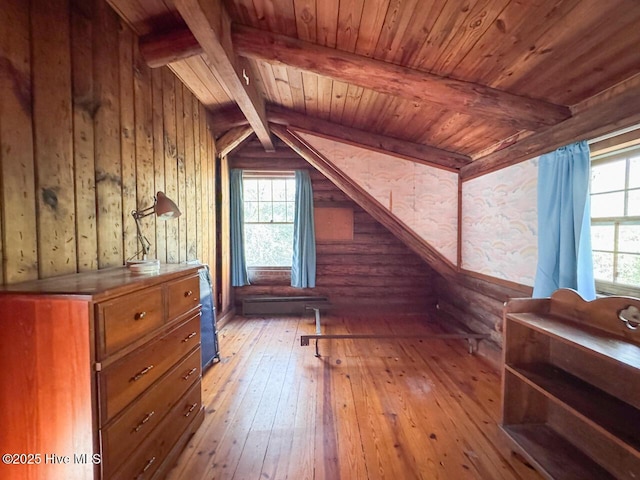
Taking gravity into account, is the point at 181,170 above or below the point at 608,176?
above

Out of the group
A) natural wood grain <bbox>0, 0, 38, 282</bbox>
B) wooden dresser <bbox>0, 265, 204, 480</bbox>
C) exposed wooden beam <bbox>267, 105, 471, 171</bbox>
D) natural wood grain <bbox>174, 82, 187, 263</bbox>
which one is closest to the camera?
wooden dresser <bbox>0, 265, 204, 480</bbox>

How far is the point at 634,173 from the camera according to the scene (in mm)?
1471

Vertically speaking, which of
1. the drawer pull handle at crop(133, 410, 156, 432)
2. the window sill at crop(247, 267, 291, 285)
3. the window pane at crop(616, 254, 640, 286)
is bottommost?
the drawer pull handle at crop(133, 410, 156, 432)

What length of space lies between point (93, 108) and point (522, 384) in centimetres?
293

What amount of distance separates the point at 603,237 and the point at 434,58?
1584mm

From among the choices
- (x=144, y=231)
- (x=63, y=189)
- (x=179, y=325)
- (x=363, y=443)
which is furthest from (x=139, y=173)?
(x=363, y=443)

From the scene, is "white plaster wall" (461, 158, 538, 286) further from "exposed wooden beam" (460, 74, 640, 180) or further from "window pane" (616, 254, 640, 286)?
"window pane" (616, 254, 640, 286)

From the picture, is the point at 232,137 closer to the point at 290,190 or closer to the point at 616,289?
the point at 290,190

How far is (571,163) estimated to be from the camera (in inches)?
63.0

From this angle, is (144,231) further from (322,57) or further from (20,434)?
(322,57)

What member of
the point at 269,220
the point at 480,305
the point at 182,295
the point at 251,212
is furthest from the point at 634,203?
the point at 251,212

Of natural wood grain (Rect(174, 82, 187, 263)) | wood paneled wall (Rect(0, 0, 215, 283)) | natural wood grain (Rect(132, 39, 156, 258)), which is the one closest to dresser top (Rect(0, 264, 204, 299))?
wood paneled wall (Rect(0, 0, 215, 283))

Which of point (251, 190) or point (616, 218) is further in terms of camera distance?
point (251, 190)

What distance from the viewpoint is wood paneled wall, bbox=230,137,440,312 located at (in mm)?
3980
